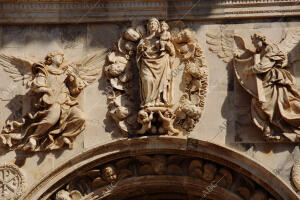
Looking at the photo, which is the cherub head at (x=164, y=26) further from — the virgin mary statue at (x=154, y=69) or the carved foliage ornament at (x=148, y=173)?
the carved foliage ornament at (x=148, y=173)

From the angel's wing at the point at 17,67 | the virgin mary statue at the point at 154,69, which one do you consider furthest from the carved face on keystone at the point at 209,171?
the angel's wing at the point at 17,67

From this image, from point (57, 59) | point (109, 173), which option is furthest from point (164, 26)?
point (109, 173)

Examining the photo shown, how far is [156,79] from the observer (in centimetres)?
1397

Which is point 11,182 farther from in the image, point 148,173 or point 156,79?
point 156,79

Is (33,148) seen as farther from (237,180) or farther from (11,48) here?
(237,180)

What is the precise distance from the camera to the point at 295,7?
14.1 meters

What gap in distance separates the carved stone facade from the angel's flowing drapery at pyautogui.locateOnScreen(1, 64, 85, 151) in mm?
15

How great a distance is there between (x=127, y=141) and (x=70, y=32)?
1669 millimetres

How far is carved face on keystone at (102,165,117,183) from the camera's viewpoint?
14.0 meters

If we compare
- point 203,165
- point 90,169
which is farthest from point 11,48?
point 203,165

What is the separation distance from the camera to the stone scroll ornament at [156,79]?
45.6ft

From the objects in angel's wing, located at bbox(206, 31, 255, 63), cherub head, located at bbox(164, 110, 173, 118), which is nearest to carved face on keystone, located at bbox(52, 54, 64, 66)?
cherub head, located at bbox(164, 110, 173, 118)

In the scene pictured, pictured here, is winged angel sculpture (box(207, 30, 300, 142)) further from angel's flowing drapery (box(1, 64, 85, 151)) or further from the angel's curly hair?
the angel's curly hair

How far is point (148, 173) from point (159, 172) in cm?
17
